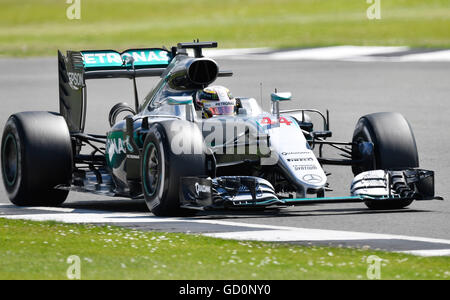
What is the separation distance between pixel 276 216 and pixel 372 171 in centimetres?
108

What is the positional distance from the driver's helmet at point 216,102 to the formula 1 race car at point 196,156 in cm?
9

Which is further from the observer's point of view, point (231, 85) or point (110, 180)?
point (231, 85)

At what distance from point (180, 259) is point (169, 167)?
8.00ft

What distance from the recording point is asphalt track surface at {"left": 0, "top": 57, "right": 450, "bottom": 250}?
448 inches

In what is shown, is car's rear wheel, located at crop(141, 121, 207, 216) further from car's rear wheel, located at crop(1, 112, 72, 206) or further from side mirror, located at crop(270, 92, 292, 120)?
car's rear wheel, located at crop(1, 112, 72, 206)

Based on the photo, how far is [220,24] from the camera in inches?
2288

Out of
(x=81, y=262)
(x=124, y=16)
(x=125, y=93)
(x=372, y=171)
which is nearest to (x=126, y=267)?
(x=81, y=262)

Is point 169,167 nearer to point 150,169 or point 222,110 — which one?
point 150,169

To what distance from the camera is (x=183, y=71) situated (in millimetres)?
13070

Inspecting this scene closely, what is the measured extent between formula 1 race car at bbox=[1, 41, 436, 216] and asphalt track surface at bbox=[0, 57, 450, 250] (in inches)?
9.1
